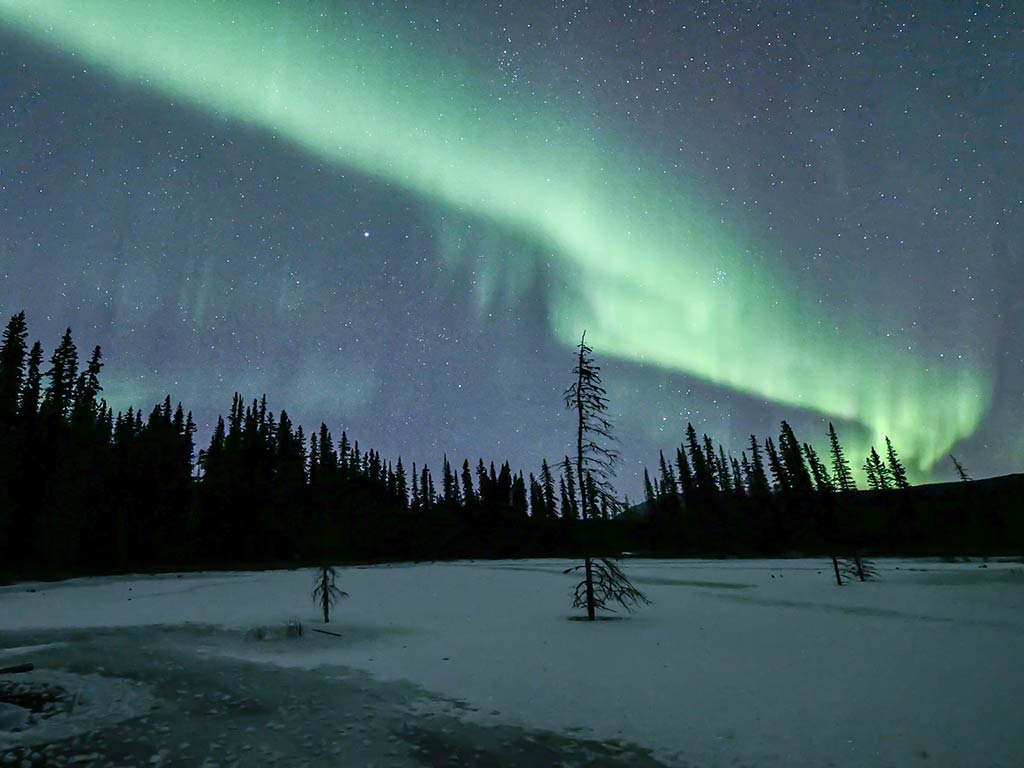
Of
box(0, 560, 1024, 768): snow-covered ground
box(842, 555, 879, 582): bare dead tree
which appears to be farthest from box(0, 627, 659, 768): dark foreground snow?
box(842, 555, 879, 582): bare dead tree

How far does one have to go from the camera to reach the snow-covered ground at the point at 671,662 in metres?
7.82

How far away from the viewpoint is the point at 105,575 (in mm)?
50344

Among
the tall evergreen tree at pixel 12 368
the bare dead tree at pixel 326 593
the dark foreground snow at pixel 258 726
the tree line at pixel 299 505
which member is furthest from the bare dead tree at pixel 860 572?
the tall evergreen tree at pixel 12 368

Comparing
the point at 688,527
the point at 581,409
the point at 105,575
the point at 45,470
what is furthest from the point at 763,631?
the point at 688,527

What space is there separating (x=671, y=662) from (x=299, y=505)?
82.2 m

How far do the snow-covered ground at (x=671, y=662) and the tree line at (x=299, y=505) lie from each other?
4922 mm

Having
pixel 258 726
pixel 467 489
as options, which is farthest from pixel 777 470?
pixel 258 726

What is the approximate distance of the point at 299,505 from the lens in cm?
8500

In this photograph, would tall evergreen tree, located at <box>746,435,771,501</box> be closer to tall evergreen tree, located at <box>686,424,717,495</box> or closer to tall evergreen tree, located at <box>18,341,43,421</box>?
tall evergreen tree, located at <box>686,424,717,495</box>

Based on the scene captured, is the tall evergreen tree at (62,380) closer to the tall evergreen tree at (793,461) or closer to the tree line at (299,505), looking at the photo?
the tree line at (299,505)

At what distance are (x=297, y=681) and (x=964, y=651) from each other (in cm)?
1654

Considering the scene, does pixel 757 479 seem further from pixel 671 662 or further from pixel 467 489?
pixel 671 662

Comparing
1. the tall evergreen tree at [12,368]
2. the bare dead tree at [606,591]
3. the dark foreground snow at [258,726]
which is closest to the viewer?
the dark foreground snow at [258,726]

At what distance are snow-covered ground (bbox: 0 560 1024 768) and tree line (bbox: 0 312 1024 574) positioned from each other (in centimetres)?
492
